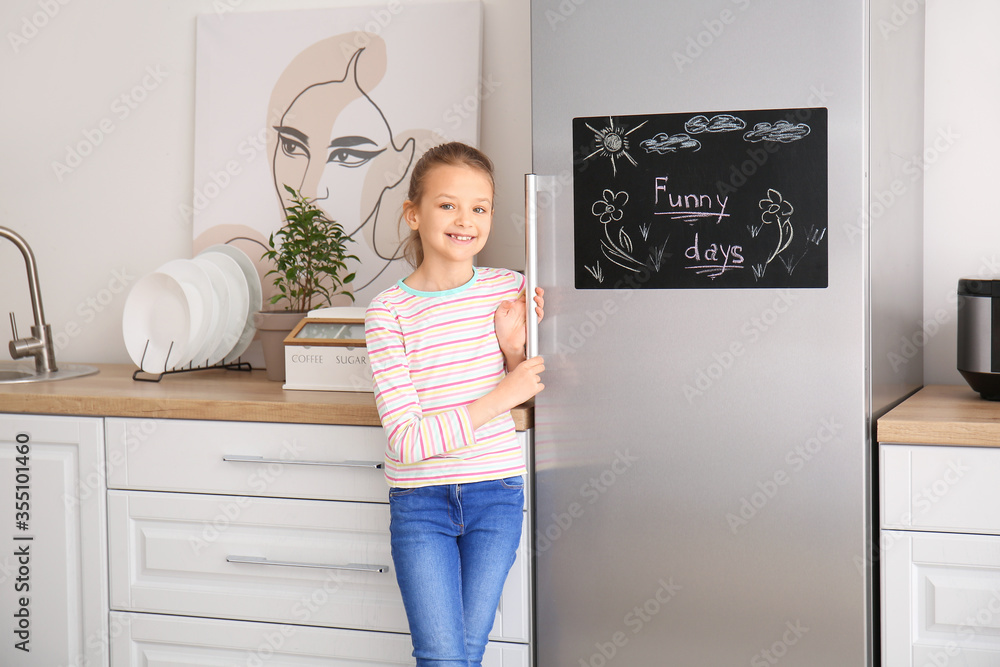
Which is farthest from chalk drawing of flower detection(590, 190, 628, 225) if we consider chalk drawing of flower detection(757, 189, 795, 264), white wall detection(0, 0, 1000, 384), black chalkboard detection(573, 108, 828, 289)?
white wall detection(0, 0, 1000, 384)

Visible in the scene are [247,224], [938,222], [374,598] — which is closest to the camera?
[374,598]

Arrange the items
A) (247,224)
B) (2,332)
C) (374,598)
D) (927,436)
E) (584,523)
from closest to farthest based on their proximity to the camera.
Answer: (927,436) → (584,523) → (374,598) → (247,224) → (2,332)

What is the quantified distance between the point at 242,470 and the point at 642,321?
2.62 ft

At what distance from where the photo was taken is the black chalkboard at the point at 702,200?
139cm

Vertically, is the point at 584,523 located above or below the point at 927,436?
below

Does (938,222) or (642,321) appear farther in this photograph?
(938,222)

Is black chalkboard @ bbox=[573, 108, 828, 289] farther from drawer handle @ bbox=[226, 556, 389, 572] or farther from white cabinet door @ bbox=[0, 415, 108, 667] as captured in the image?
white cabinet door @ bbox=[0, 415, 108, 667]

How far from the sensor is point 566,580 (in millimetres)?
1543

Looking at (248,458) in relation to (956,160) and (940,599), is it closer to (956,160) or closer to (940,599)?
(940,599)

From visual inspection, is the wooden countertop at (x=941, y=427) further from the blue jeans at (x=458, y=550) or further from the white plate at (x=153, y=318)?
the white plate at (x=153, y=318)

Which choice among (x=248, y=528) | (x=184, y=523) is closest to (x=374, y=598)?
A: (x=248, y=528)

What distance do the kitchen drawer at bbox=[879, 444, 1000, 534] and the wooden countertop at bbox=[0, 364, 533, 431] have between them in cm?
60

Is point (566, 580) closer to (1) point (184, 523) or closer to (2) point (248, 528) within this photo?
(2) point (248, 528)

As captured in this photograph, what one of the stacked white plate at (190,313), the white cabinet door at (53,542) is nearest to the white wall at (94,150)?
the stacked white plate at (190,313)
